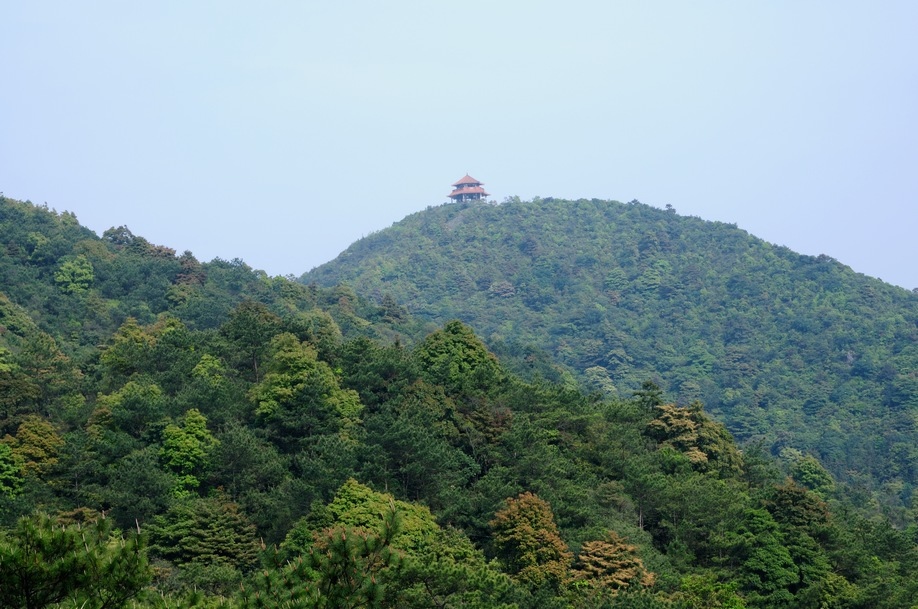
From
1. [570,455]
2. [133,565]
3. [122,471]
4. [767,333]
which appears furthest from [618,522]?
[767,333]

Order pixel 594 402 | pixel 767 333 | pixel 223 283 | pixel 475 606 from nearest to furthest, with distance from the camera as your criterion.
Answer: pixel 475 606 < pixel 594 402 < pixel 223 283 < pixel 767 333

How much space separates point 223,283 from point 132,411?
1068 inches

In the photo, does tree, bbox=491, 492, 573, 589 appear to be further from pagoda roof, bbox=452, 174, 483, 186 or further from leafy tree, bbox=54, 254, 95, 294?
pagoda roof, bbox=452, 174, 483, 186

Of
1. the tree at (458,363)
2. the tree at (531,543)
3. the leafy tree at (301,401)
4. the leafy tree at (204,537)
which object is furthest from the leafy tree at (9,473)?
the tree at (458,363)

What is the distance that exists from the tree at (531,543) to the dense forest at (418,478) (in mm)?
54

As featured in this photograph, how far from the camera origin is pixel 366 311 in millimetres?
59281

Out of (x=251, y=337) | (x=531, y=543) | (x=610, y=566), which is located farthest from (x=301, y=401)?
(x=610, y=566)

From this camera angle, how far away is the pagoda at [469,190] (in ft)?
362

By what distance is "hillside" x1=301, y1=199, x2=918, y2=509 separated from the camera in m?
62.8

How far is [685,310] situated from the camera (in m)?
85.5

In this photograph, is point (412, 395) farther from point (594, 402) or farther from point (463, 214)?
point (463, 214)

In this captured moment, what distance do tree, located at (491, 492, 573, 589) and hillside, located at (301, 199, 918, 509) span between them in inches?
1300

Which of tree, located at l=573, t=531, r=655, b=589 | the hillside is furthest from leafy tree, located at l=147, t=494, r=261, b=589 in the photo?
the hillside

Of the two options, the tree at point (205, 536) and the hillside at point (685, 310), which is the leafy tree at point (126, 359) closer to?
the tree at point (205, 536)
